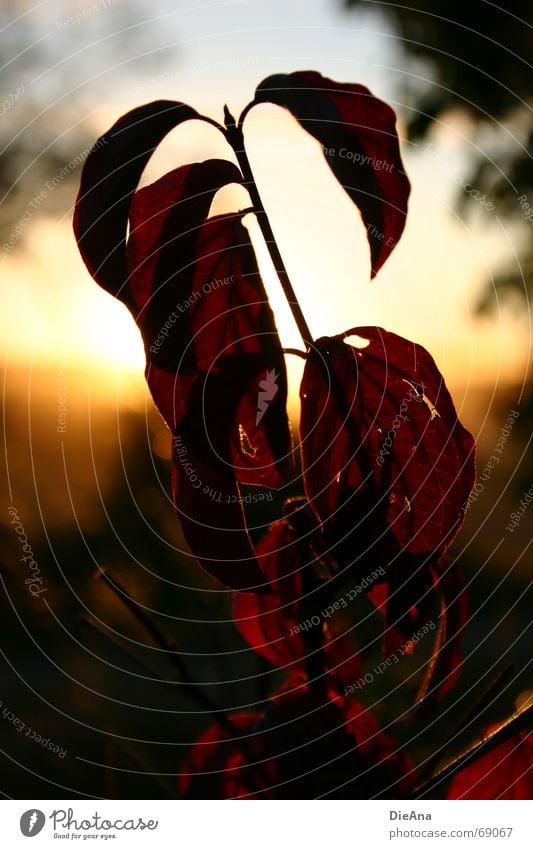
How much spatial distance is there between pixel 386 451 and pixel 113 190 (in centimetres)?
18

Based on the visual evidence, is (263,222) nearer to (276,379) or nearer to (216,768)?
(276,379)

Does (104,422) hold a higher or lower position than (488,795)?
higher

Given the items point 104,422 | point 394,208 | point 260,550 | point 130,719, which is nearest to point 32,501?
point 104,422

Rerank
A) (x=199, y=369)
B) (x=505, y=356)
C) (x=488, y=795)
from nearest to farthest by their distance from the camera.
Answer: (x=199, y=369), (x=488, y=795), (x=505, y=356)

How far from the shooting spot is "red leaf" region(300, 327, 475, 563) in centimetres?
38

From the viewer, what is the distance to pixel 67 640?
0.83 m

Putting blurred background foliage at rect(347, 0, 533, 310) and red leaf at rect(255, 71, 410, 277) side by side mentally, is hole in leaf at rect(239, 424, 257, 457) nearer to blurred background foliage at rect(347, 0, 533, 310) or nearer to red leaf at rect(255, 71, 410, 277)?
red leaf at rect(255, 71, 410, 277)

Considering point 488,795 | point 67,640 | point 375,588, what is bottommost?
point 488,795

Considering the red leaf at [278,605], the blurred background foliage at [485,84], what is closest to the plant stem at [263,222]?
the red leaf at [278,605]

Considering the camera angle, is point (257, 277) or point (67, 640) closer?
point (257, 277)

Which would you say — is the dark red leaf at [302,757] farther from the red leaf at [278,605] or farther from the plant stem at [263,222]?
the plant stem at [263,222]

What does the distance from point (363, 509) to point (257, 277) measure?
0.12 meters

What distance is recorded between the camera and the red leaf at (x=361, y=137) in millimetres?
382

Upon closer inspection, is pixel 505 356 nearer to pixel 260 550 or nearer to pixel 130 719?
pixel 260 550
